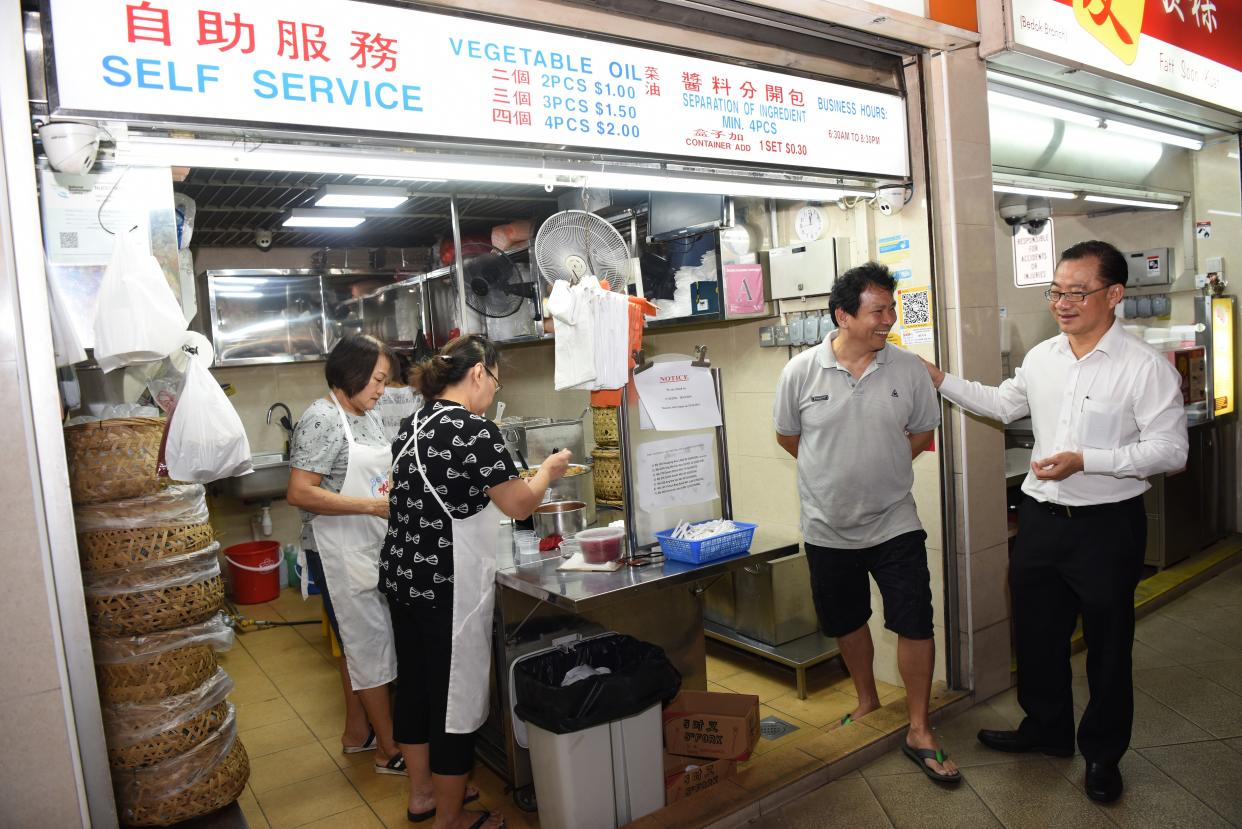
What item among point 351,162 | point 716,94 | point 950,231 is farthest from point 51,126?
point 950,231

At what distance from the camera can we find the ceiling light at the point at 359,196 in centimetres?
497

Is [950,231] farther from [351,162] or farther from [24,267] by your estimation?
Answer: [24,267]

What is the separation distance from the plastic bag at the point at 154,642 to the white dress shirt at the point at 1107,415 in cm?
277

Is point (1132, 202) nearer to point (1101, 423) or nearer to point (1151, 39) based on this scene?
point (1151, 39)

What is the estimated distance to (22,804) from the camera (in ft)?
5.74

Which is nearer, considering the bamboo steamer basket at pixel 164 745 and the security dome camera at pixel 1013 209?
the bamboo steamer basket at pixel 164 745

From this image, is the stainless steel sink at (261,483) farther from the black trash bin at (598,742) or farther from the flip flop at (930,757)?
the flip flop at (930,757)

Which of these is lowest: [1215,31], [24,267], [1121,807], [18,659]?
[1121,807]

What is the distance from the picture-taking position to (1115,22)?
12.9 feet

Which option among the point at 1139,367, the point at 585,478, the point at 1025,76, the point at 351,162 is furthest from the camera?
the point at 585,478

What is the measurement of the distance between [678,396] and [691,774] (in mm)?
1364

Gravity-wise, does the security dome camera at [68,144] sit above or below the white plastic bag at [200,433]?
above

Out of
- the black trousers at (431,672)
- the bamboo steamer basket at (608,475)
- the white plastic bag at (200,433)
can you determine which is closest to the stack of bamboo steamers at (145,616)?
the white plastic bag at (200,433)

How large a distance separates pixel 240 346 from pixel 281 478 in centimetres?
119
